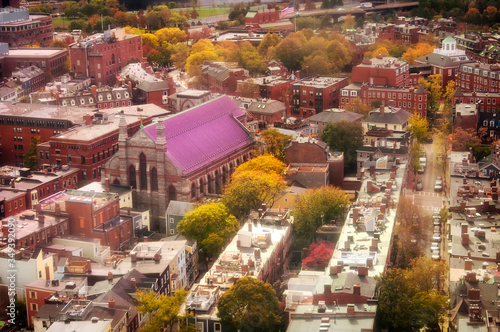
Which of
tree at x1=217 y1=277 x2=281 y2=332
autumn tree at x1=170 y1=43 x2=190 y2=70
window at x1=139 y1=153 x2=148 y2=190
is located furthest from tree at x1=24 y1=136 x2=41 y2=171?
autumn tree at x1=170 y1=43 x2=190 y2=70

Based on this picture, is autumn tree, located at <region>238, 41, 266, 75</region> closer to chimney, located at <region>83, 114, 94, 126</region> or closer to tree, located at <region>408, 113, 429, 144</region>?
tree, located at <region>408, 113, 429, 144</region>

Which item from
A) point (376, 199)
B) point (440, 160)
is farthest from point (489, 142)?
point (376, 199)

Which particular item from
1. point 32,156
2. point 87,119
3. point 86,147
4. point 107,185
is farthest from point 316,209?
point 32,156

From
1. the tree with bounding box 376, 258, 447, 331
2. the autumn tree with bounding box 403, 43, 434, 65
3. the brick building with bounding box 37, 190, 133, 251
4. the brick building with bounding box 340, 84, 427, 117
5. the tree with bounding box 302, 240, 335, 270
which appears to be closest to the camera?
the tree with bounding box 376, 258, 447, 331

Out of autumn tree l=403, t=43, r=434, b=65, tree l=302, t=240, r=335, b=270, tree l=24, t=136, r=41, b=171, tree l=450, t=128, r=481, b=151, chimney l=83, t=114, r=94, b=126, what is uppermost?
autumn tree l=403, t=43, r=434, b=65

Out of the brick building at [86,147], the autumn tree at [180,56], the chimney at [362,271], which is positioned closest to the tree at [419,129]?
the brick building at [86,147]

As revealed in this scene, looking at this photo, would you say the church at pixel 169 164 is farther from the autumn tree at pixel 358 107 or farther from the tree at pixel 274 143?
the autumn tree at pixel 358 107
